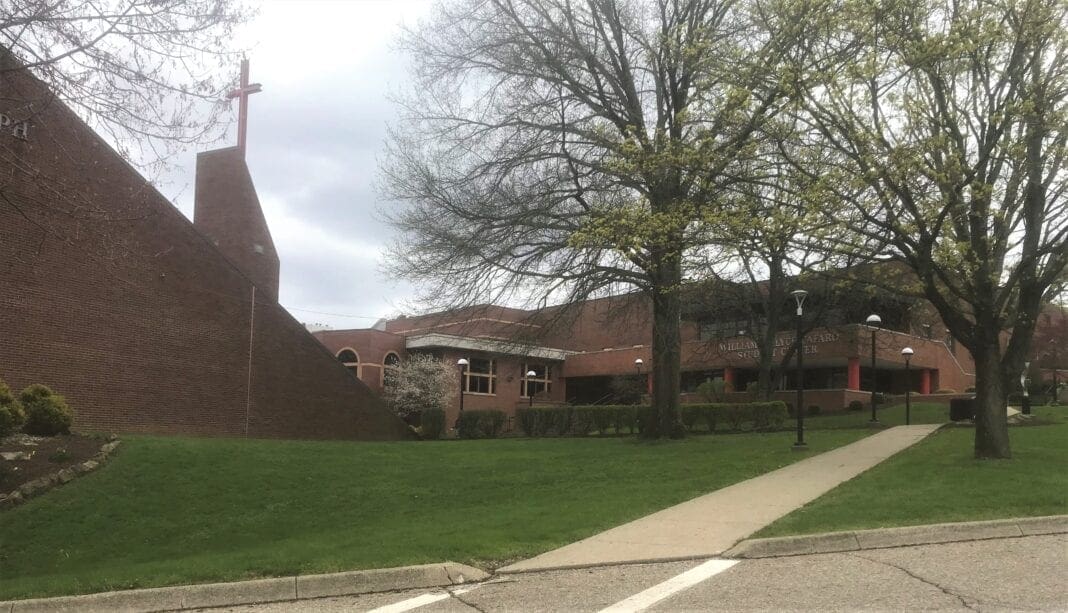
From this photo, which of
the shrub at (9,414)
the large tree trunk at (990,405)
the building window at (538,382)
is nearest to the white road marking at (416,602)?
the shrub at (9,414)

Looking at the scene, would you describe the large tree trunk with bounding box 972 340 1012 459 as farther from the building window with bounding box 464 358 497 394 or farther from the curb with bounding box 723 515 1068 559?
the building window with bounding box 464 358 497 394

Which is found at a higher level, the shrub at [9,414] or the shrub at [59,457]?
the shrub at [9,414]

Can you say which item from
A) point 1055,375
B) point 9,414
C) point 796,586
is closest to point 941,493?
point 796,586

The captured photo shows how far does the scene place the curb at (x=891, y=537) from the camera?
823cm

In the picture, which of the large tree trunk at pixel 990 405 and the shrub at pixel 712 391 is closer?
the large tree trunk at pixel 990 405

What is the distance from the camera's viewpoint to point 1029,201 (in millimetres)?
15602

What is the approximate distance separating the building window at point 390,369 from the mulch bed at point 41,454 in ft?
80.9

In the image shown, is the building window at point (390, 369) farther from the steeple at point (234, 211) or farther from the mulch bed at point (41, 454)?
Result: the mulch bed at point (41, 454)

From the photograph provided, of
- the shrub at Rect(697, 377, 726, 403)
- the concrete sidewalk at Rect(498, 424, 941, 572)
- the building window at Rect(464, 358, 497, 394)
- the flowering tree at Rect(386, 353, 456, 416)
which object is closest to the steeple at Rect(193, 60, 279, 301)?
the flowering tree at Rect(386, 353, 456, 416)

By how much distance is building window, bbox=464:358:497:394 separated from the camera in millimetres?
45719

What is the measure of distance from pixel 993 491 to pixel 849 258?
237 inches

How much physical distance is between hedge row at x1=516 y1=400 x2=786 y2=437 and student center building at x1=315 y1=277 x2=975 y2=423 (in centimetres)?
367

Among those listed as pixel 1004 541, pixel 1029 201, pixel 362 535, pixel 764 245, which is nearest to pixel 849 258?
pixel 764 245

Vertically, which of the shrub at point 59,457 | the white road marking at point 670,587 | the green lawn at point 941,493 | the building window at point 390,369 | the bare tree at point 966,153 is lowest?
the white road marking at point 670,587
